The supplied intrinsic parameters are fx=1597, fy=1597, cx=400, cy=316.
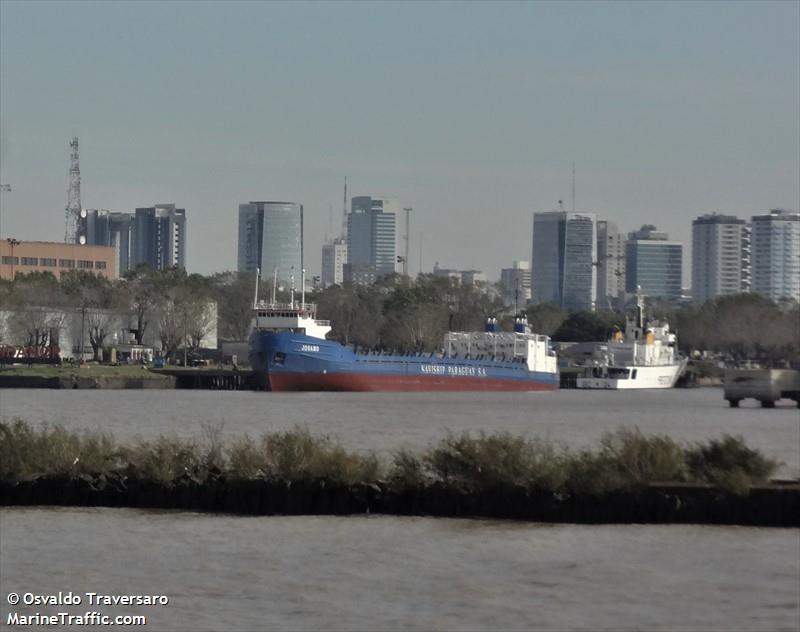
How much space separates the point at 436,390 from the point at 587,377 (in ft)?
121

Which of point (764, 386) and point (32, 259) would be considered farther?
point (32, 259)

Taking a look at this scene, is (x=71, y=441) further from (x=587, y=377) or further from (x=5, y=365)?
(x=587, y=377)

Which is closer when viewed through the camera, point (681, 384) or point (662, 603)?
point (662, 603)

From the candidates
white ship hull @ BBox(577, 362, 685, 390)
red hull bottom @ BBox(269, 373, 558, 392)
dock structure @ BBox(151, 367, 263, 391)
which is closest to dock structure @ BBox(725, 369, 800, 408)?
red hull bottom @ BBox(269, 373, 558, 392)

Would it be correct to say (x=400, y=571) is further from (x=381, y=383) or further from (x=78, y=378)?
(x=78, y=378)

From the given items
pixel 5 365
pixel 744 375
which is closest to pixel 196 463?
pixel 744 375

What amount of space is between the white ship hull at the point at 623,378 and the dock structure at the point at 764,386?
46919 mm

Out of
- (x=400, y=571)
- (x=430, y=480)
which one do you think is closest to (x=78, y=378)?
(x=430, y=480)

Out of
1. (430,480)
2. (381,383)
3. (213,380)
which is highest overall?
(430,480)

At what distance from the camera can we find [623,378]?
145 meters

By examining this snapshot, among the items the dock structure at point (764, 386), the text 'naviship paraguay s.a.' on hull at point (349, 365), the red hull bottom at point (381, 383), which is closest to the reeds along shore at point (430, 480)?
the dock structure at point (764, 386)

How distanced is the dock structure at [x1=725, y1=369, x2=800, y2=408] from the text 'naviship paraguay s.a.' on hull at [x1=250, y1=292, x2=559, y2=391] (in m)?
24.9

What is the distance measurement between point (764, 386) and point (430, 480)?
216 ft

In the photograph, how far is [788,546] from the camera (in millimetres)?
27094
